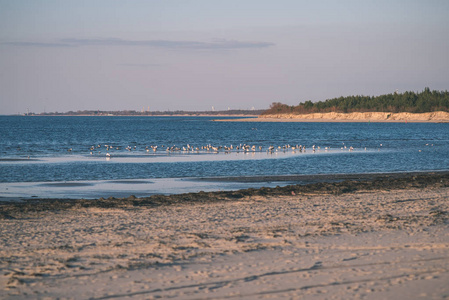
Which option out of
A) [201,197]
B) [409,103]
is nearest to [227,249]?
[201,197]

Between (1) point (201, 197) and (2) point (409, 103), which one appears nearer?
(1) point (201, 197)

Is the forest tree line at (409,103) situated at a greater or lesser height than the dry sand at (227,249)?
greater

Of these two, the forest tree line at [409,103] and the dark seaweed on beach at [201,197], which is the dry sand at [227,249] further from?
the forest tree line at [409,103]

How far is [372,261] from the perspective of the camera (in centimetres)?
965

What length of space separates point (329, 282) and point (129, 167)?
27629mm

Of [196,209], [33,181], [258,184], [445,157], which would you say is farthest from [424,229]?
[445,157]

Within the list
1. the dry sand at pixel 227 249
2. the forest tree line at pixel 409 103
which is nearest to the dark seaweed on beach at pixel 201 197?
the dry sand at pixel 227 249

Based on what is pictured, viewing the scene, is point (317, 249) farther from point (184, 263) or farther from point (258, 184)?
point (258, 184)

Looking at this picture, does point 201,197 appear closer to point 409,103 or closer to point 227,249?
point 227,249

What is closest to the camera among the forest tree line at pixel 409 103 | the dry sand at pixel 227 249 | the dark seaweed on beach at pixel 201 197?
the dry sand at pixel 227 249

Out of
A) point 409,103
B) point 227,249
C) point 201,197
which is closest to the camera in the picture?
point 227,249

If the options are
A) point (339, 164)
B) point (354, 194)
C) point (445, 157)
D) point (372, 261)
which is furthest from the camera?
point (445, 157)

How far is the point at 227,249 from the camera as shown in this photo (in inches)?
429

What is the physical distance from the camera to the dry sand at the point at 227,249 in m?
8.24
